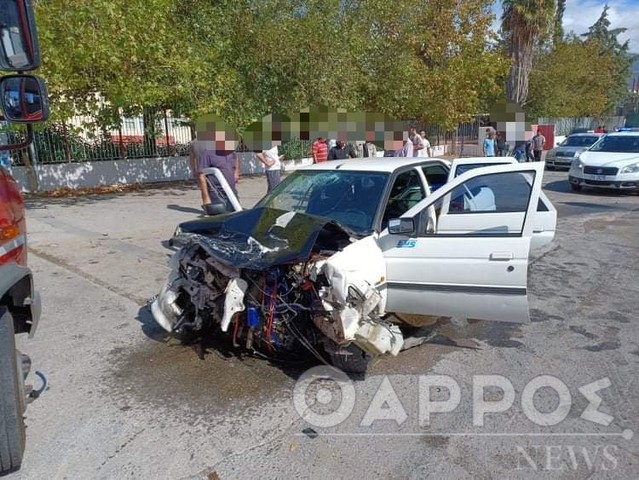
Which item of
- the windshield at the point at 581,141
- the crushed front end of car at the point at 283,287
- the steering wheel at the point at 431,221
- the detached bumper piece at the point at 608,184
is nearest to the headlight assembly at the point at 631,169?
the detached bumper piece at the point at 608,184

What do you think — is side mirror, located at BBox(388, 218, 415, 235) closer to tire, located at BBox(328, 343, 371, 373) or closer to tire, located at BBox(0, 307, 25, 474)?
tire, located at BBox(328, 343, 371, 373)

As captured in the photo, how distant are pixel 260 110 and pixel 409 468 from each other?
11293mm

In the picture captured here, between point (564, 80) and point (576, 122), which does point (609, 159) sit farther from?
point (576, 122)

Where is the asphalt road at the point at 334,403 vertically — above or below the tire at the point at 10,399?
below

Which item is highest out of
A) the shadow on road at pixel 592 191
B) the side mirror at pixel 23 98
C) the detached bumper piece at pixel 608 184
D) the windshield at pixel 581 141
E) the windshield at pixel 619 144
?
the side mirror at pixel 23 98

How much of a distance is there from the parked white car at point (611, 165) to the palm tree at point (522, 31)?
43.2 ft

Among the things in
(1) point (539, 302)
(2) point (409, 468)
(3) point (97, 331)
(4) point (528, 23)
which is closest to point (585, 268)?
(1) point (539, 302)

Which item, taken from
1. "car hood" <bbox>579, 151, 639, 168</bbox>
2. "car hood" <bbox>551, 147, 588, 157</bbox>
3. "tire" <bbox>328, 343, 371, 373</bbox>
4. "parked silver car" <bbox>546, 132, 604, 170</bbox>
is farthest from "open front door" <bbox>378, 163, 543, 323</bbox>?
"car hood" <bbox>551, 147, 588, 157</bbox>

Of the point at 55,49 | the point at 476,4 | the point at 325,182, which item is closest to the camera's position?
the point at 325,182

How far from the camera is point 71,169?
13.1 meters

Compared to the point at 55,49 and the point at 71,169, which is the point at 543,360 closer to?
the point at 55,49

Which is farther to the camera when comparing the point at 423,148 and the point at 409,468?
the point at 423,148

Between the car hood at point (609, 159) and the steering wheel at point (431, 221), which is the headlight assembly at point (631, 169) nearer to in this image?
the car hood at point (609, 159)

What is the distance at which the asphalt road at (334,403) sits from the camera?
2650 millimetres
